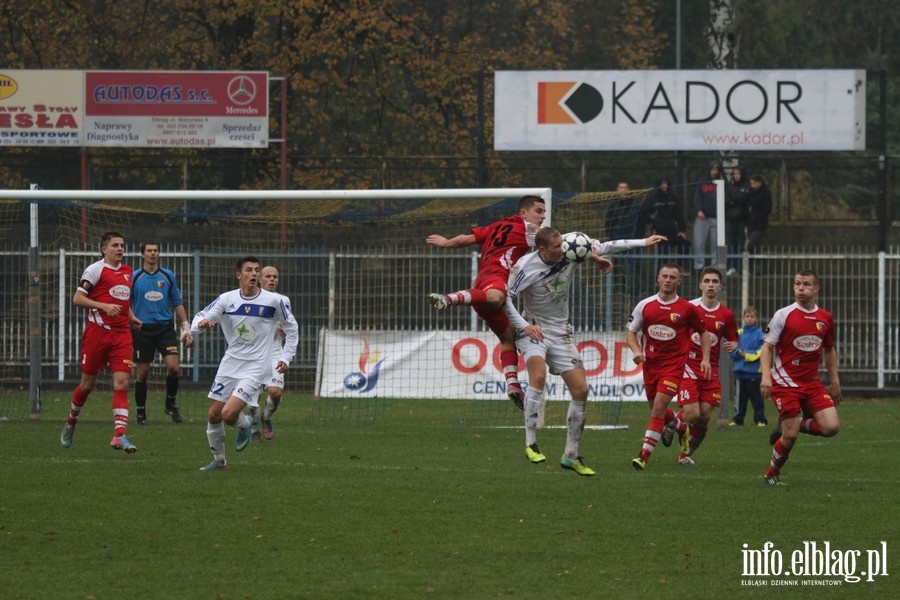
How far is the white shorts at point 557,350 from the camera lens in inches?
→ 503

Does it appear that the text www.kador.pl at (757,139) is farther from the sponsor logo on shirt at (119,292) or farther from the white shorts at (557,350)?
the white shorts at (557,350)

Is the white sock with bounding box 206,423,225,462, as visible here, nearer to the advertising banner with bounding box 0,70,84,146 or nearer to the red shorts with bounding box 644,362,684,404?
the red shorts with bounding box 644,362,684,404

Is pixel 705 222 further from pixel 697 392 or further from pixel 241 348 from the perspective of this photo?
pixel 241 348

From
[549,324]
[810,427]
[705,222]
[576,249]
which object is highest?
[705,222]

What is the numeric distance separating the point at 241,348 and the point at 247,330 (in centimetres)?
17

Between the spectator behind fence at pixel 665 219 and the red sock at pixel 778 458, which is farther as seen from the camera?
the spectator behind fence at pixel 665 219

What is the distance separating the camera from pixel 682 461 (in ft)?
46.2

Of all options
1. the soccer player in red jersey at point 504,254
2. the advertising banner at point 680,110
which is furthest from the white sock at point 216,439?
the advertising banner at point 680,110

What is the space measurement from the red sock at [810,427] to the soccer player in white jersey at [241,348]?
4709 millimetres

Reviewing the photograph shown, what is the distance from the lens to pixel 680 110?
87.9ft

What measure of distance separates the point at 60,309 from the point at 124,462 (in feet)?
30.6

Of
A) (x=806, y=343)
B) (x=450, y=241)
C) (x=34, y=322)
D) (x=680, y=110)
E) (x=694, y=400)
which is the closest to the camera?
(x=806, y=343)

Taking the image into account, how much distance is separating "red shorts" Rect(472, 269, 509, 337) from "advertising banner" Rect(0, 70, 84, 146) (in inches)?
657
